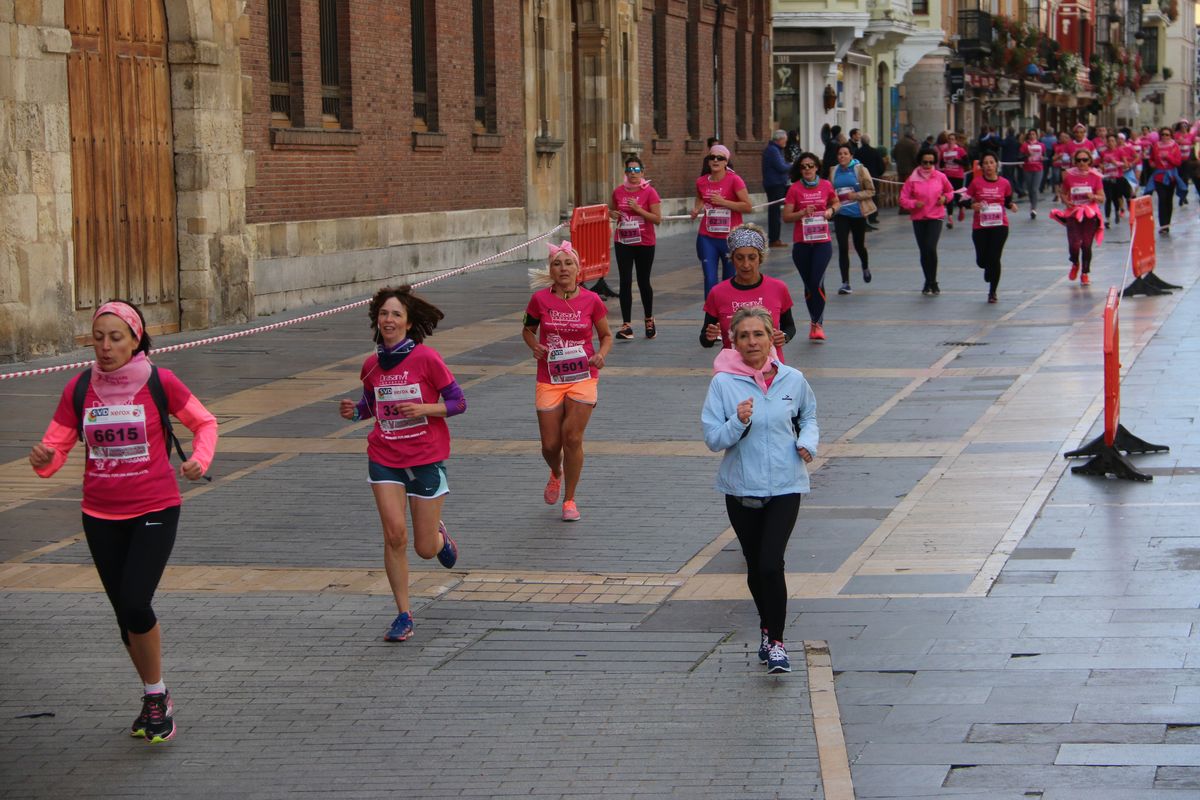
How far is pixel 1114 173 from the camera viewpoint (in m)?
34.2

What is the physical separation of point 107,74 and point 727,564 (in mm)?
11191

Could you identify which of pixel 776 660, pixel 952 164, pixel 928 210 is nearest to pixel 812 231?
pixel 928 210

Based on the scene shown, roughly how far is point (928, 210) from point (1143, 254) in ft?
7.83

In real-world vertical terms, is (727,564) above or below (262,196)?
below

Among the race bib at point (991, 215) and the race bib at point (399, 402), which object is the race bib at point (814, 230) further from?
the race bib at point (399, 402)

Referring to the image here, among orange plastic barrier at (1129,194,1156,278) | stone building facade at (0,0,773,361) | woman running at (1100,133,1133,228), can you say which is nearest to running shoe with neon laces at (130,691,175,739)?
stone building facade at (0,0,773,361)

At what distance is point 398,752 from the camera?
6.37 metres

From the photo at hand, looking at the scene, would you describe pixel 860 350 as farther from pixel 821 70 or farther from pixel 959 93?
pixel 959 93

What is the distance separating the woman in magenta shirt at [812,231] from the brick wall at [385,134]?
226 inches

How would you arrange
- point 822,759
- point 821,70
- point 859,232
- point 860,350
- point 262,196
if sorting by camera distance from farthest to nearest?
point 821,70
point 859,232
point 262,196
point 860,350
point 822,759

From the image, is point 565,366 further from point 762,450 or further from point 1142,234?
point 1142,234

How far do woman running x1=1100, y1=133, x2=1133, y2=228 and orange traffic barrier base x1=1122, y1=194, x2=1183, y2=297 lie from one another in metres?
11.4

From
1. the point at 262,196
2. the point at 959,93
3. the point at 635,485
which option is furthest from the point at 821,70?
the point at 635,485

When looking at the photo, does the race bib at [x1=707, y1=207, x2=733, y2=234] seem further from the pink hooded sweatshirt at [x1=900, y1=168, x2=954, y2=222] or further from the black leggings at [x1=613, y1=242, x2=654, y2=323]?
the pink hooded sweatshirt at [x1=900, y1=168, x2=954, y2=222]
